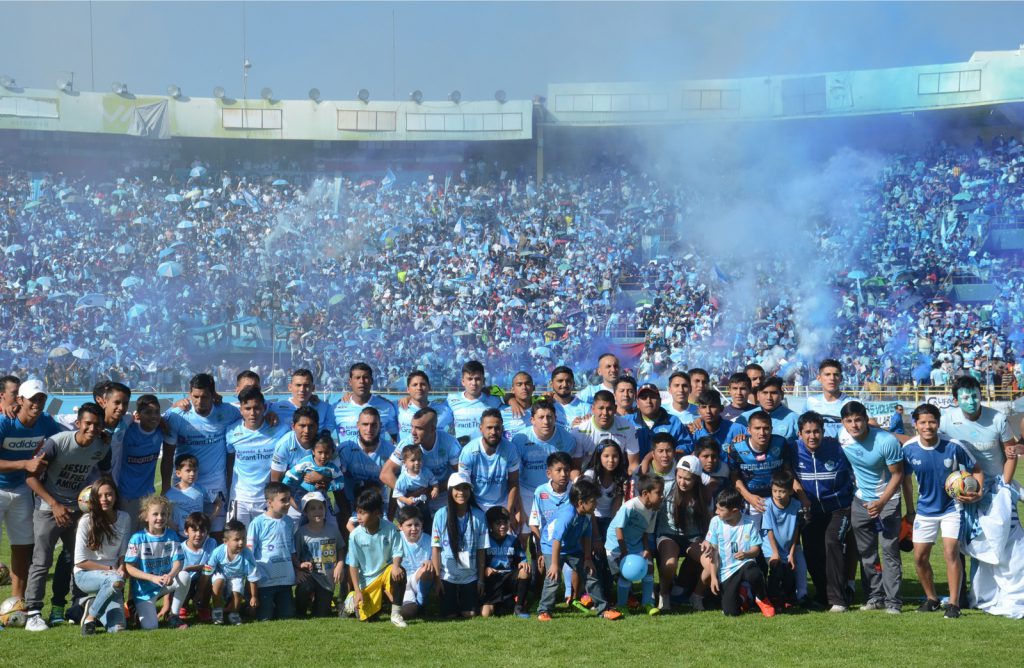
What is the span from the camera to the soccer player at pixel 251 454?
309 inches

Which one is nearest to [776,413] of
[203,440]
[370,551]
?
[370,551]

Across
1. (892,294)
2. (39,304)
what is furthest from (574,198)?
(39,304)

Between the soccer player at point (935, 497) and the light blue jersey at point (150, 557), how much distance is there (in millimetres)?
5370

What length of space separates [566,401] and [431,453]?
140 centimetres

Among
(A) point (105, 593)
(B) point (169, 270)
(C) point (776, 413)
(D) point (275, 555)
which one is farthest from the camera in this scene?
(B) point (169, 270)

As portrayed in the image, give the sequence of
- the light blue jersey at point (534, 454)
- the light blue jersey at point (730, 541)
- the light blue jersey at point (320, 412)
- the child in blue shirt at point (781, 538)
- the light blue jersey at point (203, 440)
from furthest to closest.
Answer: the light blue jersey at point (320, 412) < the light blue jersey at point (534, 454) < the light blue jersey at point (203, 440) < the child in blue shirt at point (781, 538) < the light blue jersey at point (730, 541)

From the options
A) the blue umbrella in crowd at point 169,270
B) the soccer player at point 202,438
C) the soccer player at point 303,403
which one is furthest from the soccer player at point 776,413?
the blue umbrella in crowd at point 169,270

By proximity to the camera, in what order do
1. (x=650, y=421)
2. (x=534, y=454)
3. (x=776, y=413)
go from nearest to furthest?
(x=534, y=454), (x=776, y=413), (x=650, y=421)

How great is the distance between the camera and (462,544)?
24.7ft

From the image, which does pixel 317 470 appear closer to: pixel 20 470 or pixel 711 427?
pixel 20 470

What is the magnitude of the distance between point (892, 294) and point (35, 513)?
24451 millimetres

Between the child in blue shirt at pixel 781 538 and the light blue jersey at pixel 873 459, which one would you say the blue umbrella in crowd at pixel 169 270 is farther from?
the light blue jersey at pixel 873 459

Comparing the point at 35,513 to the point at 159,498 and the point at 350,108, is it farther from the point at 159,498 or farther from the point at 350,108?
the point at 350,108

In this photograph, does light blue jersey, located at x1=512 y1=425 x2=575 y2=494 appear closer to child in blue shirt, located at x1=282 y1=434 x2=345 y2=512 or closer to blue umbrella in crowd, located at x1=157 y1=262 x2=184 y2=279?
child in blue shirt, located at x1=282 y1=434 x2=345 y2=512
